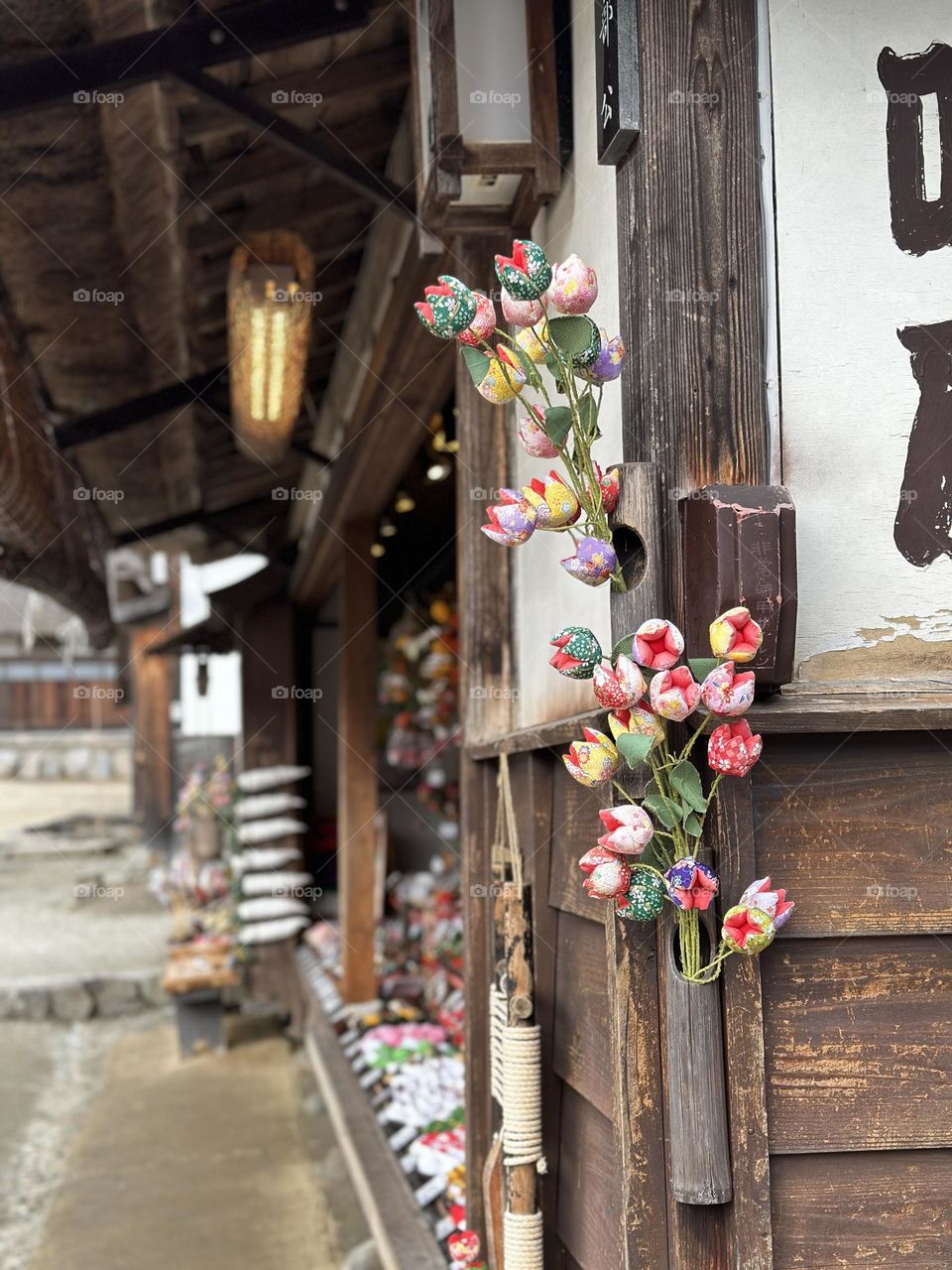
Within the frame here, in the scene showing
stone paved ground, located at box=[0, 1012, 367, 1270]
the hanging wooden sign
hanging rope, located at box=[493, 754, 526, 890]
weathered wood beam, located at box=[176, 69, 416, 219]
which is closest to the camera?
the hanging wooden sign

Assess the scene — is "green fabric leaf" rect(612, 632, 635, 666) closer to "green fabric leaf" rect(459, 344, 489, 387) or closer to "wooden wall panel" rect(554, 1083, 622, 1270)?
"green fabric leaf" rect(459, 344, 489, 387)

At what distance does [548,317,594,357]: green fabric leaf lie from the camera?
1.32 metres

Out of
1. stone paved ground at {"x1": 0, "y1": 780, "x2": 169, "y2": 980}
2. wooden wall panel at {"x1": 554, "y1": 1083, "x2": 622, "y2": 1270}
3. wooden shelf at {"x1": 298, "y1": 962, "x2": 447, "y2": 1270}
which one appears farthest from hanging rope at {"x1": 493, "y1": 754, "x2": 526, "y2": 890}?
stone paved ground at {"x1": 0, "y1": 780, "x2": 169, "y2": 980}

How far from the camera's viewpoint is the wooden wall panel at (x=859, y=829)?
1382 mm

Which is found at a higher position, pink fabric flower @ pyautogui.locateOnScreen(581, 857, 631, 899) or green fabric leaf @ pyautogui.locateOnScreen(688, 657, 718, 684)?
green fabric leaf @ pyautogui.locateOnScreen(688, 657, 718, 684)

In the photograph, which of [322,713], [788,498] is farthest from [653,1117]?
[322,713]

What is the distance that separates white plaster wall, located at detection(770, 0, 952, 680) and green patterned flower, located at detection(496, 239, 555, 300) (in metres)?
0.37

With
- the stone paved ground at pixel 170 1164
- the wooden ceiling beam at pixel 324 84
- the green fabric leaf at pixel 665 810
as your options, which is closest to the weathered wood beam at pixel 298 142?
the wooden ceiling beam at pixel 324 84

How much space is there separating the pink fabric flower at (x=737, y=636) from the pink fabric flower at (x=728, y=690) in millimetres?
15

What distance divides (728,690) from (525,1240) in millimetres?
1090

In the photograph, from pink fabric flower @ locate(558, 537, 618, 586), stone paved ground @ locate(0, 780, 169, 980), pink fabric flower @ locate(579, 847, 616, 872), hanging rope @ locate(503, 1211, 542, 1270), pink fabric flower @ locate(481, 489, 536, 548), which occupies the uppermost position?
pink fabric flower @ locate(481, 489, 536, 548)

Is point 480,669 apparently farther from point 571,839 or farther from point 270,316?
point 270,316

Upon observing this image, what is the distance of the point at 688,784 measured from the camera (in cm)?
130

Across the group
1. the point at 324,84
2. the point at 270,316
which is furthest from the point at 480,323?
the point at 324,84
